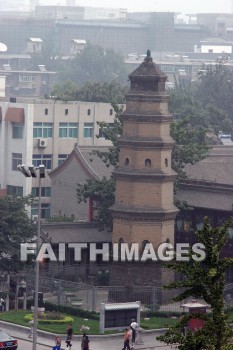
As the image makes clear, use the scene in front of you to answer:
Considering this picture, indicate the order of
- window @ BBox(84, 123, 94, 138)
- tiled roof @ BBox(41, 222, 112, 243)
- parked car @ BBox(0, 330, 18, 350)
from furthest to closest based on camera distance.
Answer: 1. window @ BBox(84, 123, 94, 138)
2. tiled roof @ BBox(41, 222, 112, 243)
3. parked car @ BBox(0, 330, 18, 350)

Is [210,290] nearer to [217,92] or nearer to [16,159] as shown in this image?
[16,159]

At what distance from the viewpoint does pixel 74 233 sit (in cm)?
8075

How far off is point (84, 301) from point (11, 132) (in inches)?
1251

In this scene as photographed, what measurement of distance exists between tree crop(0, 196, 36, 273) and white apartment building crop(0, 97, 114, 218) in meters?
22.3

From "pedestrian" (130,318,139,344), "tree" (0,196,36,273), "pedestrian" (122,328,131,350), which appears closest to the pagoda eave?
"tree" (0,196,36,273)

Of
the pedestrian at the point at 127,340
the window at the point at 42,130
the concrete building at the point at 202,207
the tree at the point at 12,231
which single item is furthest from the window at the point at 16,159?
the pedestrian at the point at 127,340

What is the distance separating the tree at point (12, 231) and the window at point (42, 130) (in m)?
24.3

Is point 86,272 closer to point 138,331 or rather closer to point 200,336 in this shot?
point 138,331

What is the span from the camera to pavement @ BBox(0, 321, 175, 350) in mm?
61406

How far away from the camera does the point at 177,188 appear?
80062mm

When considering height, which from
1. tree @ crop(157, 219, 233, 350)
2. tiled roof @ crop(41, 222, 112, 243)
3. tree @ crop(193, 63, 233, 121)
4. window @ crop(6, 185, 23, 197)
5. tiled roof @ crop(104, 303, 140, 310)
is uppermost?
tree @ crop(193, 63, 233, 121)

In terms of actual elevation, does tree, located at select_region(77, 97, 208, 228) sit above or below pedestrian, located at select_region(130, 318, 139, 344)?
above

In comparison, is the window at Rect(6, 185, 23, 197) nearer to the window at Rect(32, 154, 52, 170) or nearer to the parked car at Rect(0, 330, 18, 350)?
the window at Rect(32, 154, 52, 170)

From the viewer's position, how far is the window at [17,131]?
9931 cm
